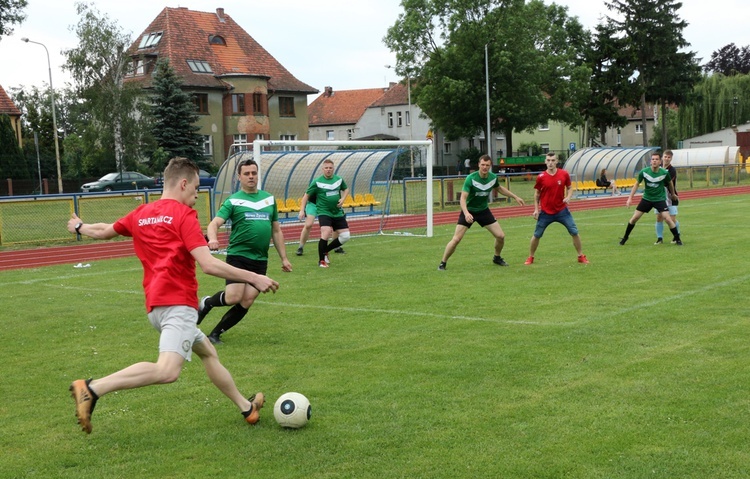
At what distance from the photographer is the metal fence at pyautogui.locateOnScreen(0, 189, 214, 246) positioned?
2294 cm

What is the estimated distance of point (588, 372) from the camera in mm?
7281

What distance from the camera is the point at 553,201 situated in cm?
1517

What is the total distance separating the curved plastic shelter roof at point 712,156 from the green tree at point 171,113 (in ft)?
108

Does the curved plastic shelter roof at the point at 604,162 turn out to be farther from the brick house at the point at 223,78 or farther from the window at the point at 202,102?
the window at the point at 202,102

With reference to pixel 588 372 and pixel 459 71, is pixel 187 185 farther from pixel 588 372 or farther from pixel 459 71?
pixel 459 71

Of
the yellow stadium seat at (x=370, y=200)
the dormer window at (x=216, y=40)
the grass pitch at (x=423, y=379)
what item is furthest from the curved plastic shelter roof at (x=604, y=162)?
the dormer window at (x=216, y=40)

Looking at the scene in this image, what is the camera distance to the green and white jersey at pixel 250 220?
30.2ft

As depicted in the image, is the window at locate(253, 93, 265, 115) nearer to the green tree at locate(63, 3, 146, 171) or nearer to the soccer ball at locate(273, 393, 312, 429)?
the green tree at locate(63, 3, 146, 171)

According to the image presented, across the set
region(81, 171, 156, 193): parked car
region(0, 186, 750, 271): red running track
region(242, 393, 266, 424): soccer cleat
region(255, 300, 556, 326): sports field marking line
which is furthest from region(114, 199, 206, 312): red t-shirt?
region(81, 171, 156, 193): parked car

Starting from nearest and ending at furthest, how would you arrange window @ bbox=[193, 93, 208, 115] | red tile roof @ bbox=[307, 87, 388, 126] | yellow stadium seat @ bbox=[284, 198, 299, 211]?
yellow stadium seat @ bbox=[284, 198, 299, 211]
window @ bbox=[193, 93, 208, 115]
red tile roof @ bbox=[307, 87, 388, 126]

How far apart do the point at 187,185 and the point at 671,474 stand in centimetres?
354

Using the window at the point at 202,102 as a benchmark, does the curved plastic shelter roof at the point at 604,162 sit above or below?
below

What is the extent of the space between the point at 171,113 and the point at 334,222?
121ft

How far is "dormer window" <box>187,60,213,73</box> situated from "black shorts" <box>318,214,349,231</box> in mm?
47426
